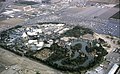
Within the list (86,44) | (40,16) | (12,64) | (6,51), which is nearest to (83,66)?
(86,44)

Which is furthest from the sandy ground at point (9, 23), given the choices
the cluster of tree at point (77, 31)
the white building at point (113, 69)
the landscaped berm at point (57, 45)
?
the white building at point (113, 69)

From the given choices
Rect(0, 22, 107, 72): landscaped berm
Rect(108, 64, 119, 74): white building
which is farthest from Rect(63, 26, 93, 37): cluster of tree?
Rect(108, 64, 119, 74): white building

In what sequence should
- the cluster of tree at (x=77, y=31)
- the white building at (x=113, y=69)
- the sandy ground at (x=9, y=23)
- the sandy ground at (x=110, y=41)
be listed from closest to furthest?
the white building at (x=113, y=69) < the sandy ground at (x=110, y=41) < the cluster of tree at (x=77, y=31) < the sandy ground at (x=9, y=23)

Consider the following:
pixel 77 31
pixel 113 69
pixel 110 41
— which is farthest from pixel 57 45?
pixel 113 69

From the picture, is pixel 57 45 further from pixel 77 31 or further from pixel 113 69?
pixel 113 69

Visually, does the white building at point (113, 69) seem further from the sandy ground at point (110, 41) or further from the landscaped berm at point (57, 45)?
the sandy ground at point (110, 41)

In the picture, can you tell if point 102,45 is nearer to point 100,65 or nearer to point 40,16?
point 100,65

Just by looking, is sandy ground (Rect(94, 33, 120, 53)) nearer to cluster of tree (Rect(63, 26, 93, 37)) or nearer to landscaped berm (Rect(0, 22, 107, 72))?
landscaped berm (Rect(0, 22, 107, 72))

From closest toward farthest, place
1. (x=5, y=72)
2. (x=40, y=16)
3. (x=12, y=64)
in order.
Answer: (x=5, y=72) < (x=12, y=64) < (x=40, y=16)
